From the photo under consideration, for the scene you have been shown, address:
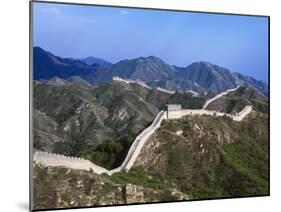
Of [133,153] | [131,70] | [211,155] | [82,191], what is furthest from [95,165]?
[211,155]

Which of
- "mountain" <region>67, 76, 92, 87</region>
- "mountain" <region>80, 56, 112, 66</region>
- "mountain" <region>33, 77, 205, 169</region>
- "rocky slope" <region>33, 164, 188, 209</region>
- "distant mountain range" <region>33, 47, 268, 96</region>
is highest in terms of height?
"mountain" <region>80, 56, 112, 66</region>

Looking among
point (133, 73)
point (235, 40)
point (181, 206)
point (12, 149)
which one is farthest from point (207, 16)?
point (12, 149)

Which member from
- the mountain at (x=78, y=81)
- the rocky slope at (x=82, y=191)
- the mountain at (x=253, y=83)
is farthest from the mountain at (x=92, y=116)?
the mountain at (x=253, y=83)

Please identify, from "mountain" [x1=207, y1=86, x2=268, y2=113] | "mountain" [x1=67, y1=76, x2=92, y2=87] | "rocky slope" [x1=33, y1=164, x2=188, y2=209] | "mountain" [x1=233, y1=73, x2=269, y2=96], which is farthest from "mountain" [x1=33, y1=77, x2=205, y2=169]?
"mountain" [x1=233, y1=73, x2=269, y2=96]

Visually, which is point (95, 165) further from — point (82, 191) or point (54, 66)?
Result: point (54, 66)

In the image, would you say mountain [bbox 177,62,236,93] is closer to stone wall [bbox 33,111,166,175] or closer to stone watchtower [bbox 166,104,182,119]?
stone watchtower [bbox 166,104,182,119]
